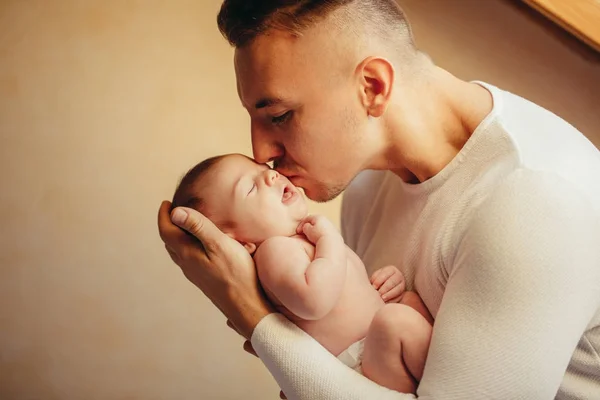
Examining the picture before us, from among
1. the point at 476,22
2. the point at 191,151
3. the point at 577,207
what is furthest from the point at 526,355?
the point at 191,151

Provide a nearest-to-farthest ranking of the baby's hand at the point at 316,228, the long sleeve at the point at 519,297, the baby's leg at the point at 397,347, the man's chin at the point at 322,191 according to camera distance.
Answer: the long sleeve at the point at 519,297
the baby's leg at the point at 397,347
the baby's hand at the point at 316,228
the man's chin at the point at 322,191

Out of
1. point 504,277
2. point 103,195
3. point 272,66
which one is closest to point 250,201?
point 272,66

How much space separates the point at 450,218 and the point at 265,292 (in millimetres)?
328

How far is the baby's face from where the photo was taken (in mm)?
1091

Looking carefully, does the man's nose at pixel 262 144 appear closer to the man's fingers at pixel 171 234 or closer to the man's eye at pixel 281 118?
the man's eye at pixel 281 118

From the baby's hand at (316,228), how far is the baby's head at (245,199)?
33 mm

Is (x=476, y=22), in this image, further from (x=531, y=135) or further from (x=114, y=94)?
(x=114, y=94)

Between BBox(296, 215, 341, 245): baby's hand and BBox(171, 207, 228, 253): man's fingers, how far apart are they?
0.45 feet

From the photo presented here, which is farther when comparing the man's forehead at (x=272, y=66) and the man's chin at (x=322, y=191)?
the man's chin at (x=322, y=191)

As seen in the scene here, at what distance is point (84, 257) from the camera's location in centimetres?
191

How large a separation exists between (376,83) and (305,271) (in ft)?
1.14

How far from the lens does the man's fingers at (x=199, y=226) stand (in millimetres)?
1049

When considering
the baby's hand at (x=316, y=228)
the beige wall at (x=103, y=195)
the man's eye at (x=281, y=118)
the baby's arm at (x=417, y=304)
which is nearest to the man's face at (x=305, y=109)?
the man's eye at (x=281, y=118)

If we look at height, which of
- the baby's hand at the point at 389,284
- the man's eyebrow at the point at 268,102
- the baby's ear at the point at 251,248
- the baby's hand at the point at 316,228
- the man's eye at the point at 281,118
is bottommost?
the baby's hand at the point at 389,284
